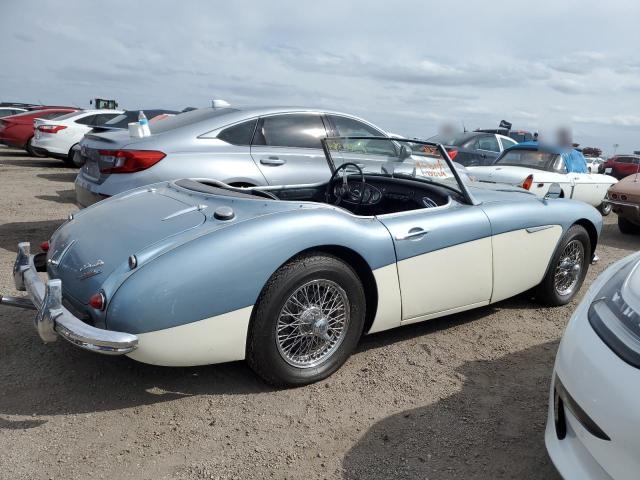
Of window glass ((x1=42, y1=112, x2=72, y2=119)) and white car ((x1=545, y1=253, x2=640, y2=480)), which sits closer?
white car ((x1=545, y1=253, x2=640, y2=480))

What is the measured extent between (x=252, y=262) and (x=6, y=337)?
1.86 metres

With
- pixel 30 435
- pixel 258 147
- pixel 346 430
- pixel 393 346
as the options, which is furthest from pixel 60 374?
pixel 258 147

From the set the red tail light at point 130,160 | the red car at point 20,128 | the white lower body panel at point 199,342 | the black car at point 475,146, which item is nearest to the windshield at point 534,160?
the black car at point 475,146

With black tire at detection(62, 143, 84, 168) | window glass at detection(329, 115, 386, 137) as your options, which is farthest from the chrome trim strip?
black tire at detection(62, 143, 84, 168)

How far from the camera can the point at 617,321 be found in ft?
6.73

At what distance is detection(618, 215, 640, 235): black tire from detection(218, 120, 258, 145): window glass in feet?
18.9

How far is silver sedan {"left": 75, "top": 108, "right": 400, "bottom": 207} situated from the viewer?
525 cm

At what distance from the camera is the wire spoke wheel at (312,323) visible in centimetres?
292

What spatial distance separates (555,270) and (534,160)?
15.1ft

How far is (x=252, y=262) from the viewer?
2.70 metres

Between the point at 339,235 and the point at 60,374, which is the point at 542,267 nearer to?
the point at 339,235

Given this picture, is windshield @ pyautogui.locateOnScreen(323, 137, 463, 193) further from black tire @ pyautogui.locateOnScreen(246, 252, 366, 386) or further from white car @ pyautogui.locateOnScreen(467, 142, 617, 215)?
white car @ pyautogui.locateOnScreen(467, 142, 617, 215)

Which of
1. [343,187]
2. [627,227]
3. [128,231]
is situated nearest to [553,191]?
[343,187]

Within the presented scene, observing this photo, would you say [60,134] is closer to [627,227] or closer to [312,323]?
[627,227]
